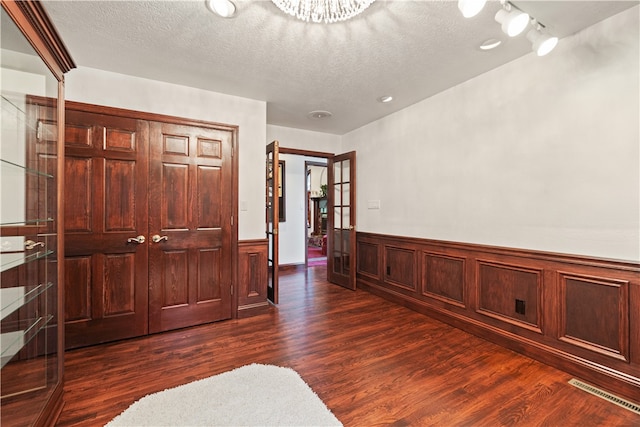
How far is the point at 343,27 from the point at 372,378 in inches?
102

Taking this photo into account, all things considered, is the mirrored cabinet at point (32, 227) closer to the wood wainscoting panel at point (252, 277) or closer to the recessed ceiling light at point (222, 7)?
the recessed ceiling light at point (222, 7)

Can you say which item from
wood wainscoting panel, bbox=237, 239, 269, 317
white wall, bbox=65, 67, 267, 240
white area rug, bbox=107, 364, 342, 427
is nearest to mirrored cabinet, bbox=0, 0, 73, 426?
white area rug, bbox=107, 364, 342, 427

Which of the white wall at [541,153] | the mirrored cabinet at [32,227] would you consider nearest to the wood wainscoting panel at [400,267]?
the white wall at [541,153]

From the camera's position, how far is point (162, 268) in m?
2.85

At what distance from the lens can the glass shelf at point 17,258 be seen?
4.95ft

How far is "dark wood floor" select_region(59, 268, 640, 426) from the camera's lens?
1699 millimetres

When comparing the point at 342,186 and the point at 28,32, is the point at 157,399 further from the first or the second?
the point at 342,186

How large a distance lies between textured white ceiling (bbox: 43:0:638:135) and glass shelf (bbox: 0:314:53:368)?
2.00 m

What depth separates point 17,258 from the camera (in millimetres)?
1590

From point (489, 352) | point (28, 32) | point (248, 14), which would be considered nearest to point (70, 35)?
point (28, 32)

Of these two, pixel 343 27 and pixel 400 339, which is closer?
pixel 343 27

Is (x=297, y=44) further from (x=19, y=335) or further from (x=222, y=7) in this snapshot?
(x=19, y=335)

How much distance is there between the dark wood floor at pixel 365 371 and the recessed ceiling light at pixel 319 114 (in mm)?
2618

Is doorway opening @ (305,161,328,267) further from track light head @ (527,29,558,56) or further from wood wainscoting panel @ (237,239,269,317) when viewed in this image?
track light head @ (527,29,558,56)
